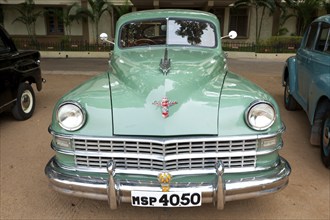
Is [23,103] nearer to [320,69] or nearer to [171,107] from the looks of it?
[171,107]

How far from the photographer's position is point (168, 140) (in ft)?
7.98

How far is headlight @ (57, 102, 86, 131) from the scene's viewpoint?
257cm

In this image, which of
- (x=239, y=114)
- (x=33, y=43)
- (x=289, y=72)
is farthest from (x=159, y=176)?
(x=33, y=43)

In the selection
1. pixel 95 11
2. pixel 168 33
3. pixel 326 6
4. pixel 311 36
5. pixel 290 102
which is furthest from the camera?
pixel 95 11

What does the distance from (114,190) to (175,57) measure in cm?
160

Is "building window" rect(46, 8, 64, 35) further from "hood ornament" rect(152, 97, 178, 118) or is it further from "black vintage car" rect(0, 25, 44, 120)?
"hood ornament" rect(152, 97, 178, 118)

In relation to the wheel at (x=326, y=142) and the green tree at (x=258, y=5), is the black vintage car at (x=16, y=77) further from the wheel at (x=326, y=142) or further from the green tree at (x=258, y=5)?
the green tree at (x=258, y=5)

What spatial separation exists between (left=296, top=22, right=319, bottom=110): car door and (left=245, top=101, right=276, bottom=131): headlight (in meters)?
2.39

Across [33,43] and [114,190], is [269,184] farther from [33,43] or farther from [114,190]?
[33,43]

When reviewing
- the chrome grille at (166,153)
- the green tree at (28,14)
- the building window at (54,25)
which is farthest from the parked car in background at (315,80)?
the building window at (54,25)

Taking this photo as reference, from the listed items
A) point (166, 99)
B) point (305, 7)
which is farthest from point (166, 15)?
point (305, 7)

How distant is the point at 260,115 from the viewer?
258cm

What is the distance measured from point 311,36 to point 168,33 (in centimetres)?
249

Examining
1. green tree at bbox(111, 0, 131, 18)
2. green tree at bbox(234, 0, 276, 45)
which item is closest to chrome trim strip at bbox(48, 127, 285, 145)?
green tree at bbox(234, 0, 276, 45)
